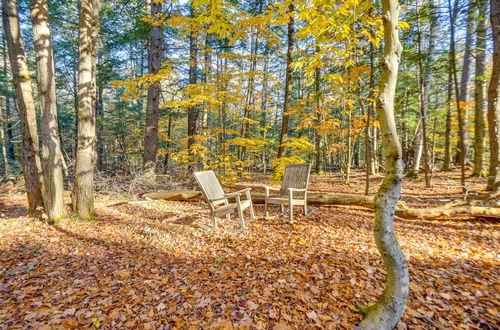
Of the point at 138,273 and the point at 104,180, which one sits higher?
the point at 104,180

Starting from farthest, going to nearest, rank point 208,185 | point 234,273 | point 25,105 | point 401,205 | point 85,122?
point 401,205 → point 208,185 → point 25,105 → point 85,122 → point 234,273

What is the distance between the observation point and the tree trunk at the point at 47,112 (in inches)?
161

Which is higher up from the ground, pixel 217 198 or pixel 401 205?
pixel 217 198

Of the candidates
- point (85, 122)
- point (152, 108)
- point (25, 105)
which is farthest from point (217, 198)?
point (152, 108)

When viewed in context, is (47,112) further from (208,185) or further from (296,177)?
(296,177)

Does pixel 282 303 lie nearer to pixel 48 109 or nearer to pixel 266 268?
pixel 266 268

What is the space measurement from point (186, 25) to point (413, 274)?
6.68 m

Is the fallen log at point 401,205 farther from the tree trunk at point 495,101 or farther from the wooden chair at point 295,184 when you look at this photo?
the tree trunk at point 495,101

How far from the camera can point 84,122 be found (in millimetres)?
4422

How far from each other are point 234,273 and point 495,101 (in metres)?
7.33

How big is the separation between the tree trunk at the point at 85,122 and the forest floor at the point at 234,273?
0.44 meters

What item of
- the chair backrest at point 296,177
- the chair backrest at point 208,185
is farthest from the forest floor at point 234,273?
the chair backrest at point 296,177

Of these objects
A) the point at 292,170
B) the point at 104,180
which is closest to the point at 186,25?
the point at 292,170

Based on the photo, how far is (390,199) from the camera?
74.2 inches
